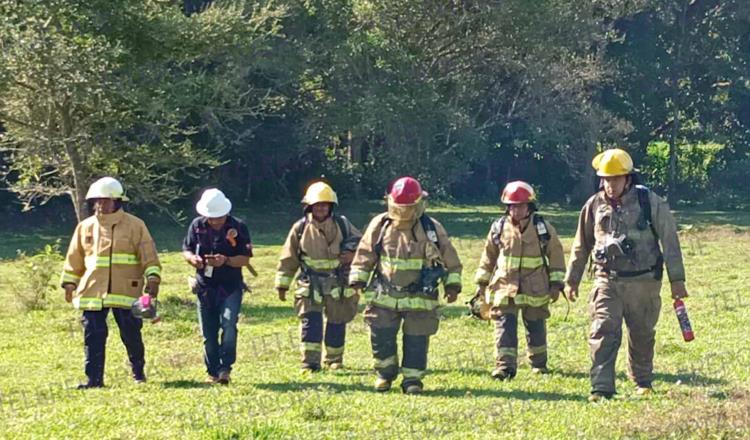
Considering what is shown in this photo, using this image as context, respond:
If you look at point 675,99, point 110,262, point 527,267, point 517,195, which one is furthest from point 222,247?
point 675,99

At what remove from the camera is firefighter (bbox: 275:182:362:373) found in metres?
12.8

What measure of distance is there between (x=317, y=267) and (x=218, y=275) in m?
1.23

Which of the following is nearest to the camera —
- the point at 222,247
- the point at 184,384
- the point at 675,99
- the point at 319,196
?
the point at 184,384

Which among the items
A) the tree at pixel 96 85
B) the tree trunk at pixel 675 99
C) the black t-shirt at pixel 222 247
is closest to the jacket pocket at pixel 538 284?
the black t-shirt at pixel 222 247

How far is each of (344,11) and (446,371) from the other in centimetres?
2958

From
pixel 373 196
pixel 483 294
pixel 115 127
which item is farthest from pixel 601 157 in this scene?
pixel 373 196

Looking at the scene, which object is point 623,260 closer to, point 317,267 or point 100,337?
point 317,267

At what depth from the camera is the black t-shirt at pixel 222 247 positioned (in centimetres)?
1198

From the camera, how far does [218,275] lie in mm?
11961

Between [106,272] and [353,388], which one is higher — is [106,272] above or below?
above

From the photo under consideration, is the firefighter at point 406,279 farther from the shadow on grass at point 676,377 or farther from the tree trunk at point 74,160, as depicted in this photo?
the tree trunk at point 74,160

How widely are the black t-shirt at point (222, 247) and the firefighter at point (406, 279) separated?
1.21 metres

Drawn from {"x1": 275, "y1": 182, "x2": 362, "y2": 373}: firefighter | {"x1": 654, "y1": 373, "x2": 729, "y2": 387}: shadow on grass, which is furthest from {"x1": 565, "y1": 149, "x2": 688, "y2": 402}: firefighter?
{"x1": 275, "y1": 182, "x2": 362, "y2": 373}: firefighter

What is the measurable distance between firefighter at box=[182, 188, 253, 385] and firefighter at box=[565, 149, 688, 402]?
333cm
